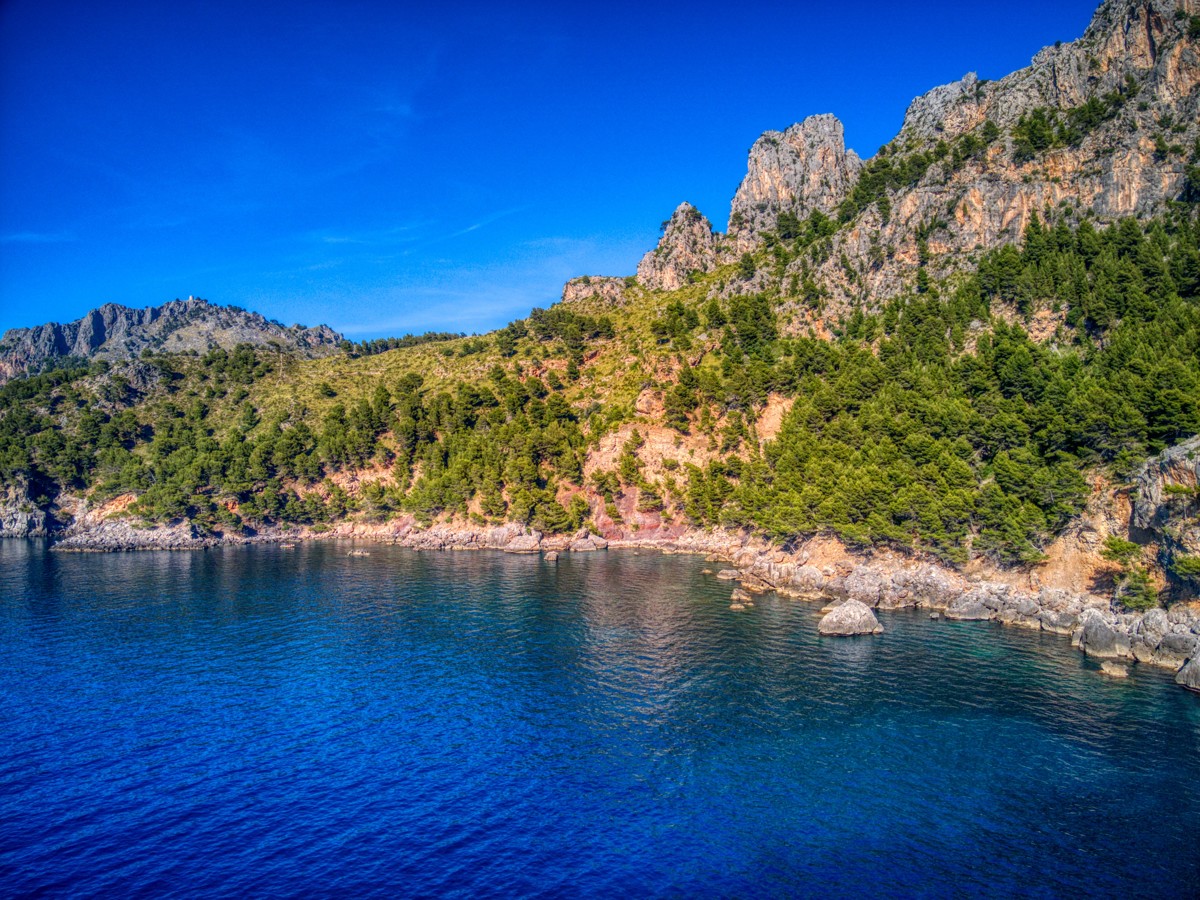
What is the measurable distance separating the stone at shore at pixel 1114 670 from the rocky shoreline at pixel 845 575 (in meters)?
3.44

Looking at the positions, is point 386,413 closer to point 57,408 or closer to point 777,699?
point 57,408

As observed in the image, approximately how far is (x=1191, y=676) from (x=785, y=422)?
83.4 meters

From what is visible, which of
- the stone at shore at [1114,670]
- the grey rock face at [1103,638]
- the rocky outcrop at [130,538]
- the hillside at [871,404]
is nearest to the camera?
the stone at shore at [1114,670]

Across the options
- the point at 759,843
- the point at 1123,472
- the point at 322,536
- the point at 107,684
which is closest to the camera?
the point at 759,843

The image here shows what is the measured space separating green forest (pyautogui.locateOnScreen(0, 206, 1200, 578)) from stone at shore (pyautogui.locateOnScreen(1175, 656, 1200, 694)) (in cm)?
2248

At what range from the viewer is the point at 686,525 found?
14175 centimetres

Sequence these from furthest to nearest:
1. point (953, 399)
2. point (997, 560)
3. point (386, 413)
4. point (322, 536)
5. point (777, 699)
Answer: point (386, 413) < point (322, 536) < point (953, 399) < point (997, 560) < point (777, 699)

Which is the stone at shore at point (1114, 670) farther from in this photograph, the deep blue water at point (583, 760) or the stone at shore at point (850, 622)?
the stone at shore at point (850, 622)

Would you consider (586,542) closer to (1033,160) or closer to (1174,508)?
(1174,508)

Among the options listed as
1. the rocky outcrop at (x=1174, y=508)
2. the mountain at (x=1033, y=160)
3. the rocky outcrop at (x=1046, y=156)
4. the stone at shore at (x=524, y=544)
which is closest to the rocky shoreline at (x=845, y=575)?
the stone at shore at (x=524, y=544)

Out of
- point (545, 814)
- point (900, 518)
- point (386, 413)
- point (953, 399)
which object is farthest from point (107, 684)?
point (386, 413)

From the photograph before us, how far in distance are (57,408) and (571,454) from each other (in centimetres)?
14325

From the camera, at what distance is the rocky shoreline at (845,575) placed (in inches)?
Answer: 2485

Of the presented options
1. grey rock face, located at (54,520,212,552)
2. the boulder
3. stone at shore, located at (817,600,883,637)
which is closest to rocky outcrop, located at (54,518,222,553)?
grey rock face, located at (54,520,212,552)
